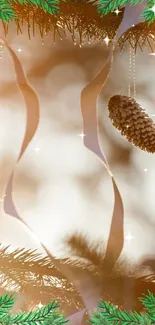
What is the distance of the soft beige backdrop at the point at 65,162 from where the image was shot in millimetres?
834

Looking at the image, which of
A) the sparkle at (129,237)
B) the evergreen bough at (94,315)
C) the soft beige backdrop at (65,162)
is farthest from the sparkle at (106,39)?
the evergreen bough at (94,315)

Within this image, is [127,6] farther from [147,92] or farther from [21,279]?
[21,279]

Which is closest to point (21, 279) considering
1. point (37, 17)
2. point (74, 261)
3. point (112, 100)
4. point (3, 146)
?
point (74, 261)

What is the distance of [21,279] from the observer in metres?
0.81

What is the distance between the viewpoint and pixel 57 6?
0.85 m

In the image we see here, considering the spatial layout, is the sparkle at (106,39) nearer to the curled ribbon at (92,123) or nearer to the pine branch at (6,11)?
the curled ribbon at (92,123)

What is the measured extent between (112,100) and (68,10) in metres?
0.19

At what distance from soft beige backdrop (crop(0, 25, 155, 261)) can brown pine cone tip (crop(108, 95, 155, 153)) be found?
0.02 meters

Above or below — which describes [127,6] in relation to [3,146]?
above

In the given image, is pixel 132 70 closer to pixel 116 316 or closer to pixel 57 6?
pixel 57 6

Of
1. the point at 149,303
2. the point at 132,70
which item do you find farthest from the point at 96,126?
the point at 149,303

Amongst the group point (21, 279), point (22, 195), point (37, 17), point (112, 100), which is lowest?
point (21, 279)

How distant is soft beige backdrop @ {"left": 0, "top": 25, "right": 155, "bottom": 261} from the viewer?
834 mm

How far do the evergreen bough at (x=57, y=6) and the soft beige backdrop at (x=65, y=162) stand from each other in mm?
33
